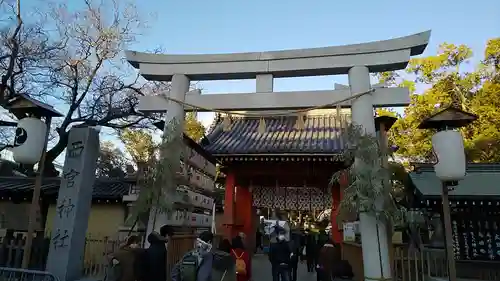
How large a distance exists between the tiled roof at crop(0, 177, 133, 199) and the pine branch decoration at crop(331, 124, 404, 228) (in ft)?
28.4

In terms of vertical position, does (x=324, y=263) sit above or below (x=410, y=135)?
below

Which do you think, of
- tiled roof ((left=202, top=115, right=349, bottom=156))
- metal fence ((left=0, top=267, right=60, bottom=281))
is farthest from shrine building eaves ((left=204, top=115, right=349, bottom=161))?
metal fence ((left=0, top=267, right=60, bottom=281))

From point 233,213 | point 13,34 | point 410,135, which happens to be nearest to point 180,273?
point 233,213

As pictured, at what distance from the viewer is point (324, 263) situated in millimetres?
7066

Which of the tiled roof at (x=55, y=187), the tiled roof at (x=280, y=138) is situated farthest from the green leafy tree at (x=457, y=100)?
the tiled roof at (x=55, y=187)

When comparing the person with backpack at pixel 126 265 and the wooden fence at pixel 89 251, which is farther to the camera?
the wooden fence at pixel 89 251

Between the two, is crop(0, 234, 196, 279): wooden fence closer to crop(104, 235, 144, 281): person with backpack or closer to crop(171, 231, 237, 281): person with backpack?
crop(104, 235, 144, 281): person with backpack

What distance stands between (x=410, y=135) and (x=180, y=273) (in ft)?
61.1

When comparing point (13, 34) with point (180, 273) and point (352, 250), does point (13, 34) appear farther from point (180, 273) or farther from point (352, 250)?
point (352, 250)

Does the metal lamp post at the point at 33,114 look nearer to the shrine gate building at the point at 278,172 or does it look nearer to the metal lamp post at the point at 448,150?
the shrine gate building at the point at 278,172

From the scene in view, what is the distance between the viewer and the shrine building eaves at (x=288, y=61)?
676cm

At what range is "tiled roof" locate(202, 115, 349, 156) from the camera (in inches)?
443

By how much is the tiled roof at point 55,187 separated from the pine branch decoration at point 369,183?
8654 mm

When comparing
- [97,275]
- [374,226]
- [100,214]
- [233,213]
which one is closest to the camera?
[374,226]
